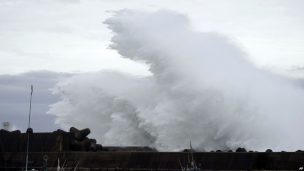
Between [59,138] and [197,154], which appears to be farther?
[59,138]

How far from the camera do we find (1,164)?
3497 centimetres

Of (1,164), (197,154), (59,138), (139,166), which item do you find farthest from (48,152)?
(197,154)

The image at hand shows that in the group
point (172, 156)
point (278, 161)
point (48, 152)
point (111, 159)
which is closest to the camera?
point (278, 161)

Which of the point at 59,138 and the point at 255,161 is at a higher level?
the point at 59,138

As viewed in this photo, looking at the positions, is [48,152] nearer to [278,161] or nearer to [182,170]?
[182,170]

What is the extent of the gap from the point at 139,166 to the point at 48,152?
5986 millimetres

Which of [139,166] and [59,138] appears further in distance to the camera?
[59,138]

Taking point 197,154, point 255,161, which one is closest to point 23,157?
point 197,154

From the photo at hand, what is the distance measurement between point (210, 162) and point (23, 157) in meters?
11.0

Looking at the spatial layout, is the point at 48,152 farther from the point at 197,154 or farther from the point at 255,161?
the point at 255,161

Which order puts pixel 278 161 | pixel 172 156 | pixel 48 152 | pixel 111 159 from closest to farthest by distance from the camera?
pixel 278 161 → pixel 172 156 → pixel 111 159 → pixel 48 152

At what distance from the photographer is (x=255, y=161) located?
89.7ft

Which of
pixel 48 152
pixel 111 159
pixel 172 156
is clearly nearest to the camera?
pixel 172 156

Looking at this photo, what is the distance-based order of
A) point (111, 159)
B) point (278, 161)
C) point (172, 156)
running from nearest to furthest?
point (278, 161), point (172, 156), point (111, 159)
